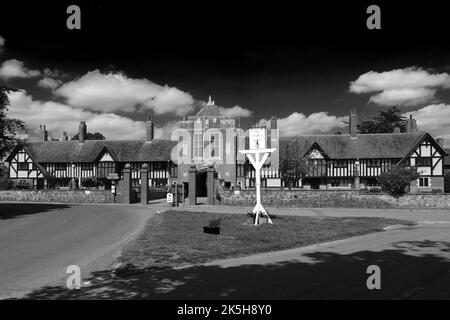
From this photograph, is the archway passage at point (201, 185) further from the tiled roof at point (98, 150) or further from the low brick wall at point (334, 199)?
the low brick wall at point (334, 199)

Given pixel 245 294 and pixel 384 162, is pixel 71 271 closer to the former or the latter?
pixel 245 294

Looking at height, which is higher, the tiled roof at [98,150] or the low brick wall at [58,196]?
the tiled roof at [98,150]

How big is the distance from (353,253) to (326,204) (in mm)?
25427

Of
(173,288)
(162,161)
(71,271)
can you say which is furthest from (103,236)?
(162,161)

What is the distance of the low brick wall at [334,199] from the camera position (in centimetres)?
3525

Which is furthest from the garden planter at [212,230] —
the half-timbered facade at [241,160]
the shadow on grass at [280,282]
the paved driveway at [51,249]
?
the half-timbered facade at [241,160]

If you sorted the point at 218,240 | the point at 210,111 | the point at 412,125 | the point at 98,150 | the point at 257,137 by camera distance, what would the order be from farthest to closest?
the point at 98,150 → the point at 412,125 → the point at 210,111 → the point at 257,137 → the point at 218,240

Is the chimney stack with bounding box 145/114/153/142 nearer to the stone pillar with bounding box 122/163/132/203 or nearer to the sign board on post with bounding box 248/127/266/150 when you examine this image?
the stone pillar with bounding box 122/163/132/203

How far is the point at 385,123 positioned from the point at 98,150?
178 feet

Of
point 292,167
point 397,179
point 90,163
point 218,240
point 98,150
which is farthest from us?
point 98,150

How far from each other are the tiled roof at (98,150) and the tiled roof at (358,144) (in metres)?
17.8

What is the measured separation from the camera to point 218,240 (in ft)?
45.2

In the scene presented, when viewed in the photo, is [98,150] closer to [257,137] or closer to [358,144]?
[358,144]

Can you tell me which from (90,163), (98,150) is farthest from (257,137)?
(98,150)
